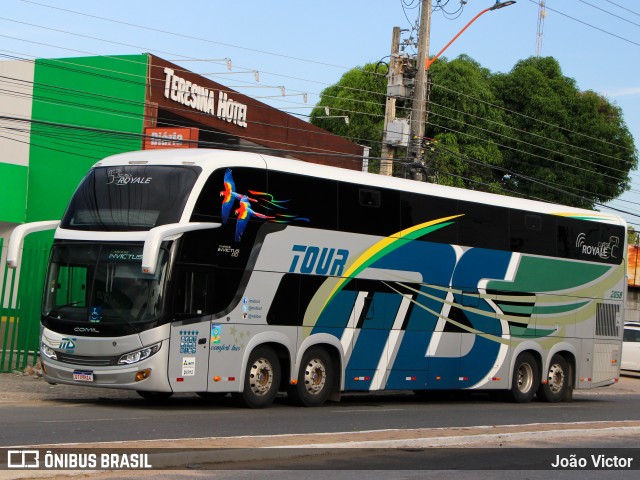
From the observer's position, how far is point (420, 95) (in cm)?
2777

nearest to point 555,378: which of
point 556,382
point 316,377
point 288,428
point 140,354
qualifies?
point 556,382

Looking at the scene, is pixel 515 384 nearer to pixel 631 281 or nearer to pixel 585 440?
pixel 585 440

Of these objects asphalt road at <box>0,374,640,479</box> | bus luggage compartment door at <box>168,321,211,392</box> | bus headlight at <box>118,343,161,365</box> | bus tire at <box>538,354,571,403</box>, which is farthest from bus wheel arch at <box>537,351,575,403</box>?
bus headlight at <box>118,343,161,365</box>

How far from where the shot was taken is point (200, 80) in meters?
34.1

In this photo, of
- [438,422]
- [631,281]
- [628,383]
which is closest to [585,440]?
[438,422]

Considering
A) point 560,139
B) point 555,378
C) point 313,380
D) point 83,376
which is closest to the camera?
point 83,376

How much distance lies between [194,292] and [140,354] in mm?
1324

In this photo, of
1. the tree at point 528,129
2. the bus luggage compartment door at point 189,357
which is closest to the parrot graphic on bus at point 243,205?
the bus luggage compartment door at point 189,357

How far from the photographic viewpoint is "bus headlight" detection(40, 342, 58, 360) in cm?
1700

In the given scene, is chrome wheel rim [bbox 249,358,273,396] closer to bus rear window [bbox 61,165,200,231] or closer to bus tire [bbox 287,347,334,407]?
bus tire [bbox 287,347,334,407]

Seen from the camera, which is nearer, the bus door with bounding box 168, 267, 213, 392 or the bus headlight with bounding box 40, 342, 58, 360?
the bus door with bounding box 168, 267, 213, 392

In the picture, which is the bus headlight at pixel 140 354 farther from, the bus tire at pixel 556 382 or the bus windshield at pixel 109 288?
the bus tire at pixel 556 382

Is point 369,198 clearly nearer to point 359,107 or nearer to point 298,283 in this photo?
point 298,283

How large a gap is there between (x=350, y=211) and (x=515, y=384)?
21.5 feet
